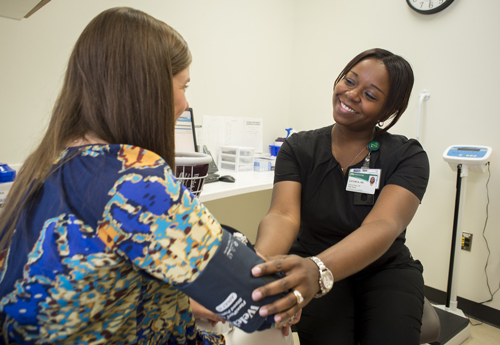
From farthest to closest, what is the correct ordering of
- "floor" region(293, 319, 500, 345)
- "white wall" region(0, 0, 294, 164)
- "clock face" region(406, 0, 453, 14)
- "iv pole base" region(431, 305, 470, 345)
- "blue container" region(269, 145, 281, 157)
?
A: "blue container" region(269, 145, 281, 157) → "clock face" region(406, 0, 453, 14) → "floor" region(293, 319, 500, 345) → "iv pole base" region(431, 305, 470, 345) → "white wall" region(0, 0, 294, 164)

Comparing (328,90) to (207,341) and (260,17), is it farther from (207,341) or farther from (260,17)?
(207,341)

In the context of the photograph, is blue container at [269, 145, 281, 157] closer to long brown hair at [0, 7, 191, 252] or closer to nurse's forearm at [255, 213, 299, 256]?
nurse's forearm at [255, 213, 299, 256]

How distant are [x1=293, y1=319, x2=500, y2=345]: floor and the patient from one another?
63.7 inches

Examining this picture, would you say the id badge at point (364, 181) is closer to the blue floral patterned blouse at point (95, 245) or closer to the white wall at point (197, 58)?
the blue floral patterned blouse at point (95, 245)

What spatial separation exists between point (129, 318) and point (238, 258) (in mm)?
227

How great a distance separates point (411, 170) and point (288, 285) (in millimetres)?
751

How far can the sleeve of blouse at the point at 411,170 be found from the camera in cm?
121

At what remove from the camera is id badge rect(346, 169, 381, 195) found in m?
1.26

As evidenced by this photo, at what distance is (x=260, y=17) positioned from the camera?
2.79m

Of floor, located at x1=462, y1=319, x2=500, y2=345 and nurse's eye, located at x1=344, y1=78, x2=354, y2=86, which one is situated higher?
nurse's eye, located at x1=344, y1=78, x2=354, y2=86

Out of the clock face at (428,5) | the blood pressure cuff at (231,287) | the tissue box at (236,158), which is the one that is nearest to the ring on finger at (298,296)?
the blood pressure cuff at (231,287)

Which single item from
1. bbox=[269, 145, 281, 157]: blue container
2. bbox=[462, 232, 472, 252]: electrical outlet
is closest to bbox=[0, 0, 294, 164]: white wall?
bbox=[269, 145, 281, 157]: blue container

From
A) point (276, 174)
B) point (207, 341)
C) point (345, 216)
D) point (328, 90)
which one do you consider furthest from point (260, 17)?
point (207, 341)

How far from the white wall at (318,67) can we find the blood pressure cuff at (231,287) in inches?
56.0
